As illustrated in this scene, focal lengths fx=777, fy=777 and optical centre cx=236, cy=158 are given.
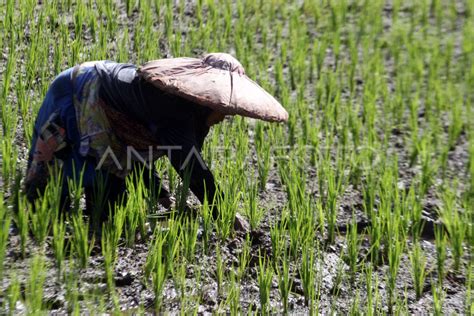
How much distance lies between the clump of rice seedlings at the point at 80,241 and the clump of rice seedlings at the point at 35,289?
0.16 m

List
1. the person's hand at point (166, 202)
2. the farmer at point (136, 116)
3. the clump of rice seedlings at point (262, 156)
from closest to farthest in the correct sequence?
the farmer at point (136, 116) → the person's hand at point (166, 202) → the clump of rice seedlings at point (262, 156)

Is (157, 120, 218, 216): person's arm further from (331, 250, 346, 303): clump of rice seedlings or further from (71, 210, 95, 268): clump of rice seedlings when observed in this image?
(331, 250, 346, 303): clump of rice seedlings

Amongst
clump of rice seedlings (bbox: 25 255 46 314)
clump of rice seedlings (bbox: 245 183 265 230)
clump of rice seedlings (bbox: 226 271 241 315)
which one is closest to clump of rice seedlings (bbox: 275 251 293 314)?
clump of rice seedlings (bbox: 226 271 241 315)

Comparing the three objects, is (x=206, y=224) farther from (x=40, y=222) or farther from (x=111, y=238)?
(x=40, y=222)

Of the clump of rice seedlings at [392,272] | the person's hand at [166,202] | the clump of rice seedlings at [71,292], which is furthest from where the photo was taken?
the person's hand at [166,202]

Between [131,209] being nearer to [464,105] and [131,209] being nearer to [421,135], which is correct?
[421,135]

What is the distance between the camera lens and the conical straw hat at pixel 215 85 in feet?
8.83

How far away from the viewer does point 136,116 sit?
2916 mm

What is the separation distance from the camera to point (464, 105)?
214 inches

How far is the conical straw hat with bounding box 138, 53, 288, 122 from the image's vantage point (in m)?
2.69

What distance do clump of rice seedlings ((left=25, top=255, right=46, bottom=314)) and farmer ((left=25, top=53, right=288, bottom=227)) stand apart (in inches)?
15.8

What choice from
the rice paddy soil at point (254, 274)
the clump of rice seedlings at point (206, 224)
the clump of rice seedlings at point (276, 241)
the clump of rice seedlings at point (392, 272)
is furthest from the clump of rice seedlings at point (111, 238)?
the clump of rice seedlings at point (392, 272)

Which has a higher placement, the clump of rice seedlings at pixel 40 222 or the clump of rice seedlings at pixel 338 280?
the clump of rice seedlings at pixel 40 222

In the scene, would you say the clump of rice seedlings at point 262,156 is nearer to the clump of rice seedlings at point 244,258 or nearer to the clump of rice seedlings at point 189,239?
the clump of rice seedlings at point 244,258
